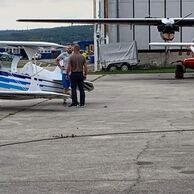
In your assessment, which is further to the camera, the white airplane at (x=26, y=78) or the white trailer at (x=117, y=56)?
the white trailer at (x=117, y=56)

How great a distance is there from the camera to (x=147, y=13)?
57.8 m

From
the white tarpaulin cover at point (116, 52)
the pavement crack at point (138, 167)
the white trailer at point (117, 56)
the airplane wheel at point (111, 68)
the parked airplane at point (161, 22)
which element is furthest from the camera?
the white tarpaulin cover at point (116, 52)

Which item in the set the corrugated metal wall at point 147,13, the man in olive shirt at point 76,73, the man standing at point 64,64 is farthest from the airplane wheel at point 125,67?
the man in olive shirt at point 76,73

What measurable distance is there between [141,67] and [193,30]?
8.34 m

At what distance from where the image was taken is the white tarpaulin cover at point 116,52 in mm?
49688

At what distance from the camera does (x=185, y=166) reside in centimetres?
903

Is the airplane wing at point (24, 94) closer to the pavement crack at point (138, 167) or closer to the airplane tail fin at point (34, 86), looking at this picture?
the airplane tail fin at point (34, 86)

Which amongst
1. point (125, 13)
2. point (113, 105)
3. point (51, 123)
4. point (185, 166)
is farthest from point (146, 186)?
point (125, 13)

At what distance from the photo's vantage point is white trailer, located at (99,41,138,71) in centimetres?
4951

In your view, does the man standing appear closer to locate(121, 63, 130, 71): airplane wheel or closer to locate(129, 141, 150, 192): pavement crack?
locate(129, 141, 150, 192): pavement crack

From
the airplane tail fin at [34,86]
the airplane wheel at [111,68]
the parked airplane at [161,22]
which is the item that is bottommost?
the airplane wheel at [111,68]

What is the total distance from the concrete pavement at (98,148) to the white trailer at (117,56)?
29.6 metres

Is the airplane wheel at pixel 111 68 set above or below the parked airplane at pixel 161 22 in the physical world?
below

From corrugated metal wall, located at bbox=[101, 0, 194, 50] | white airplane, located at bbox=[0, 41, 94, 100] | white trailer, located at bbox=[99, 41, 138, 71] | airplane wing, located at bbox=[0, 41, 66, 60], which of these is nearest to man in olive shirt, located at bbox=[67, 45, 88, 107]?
white airplane, located at bbox=[0, 41, 94, 100]
